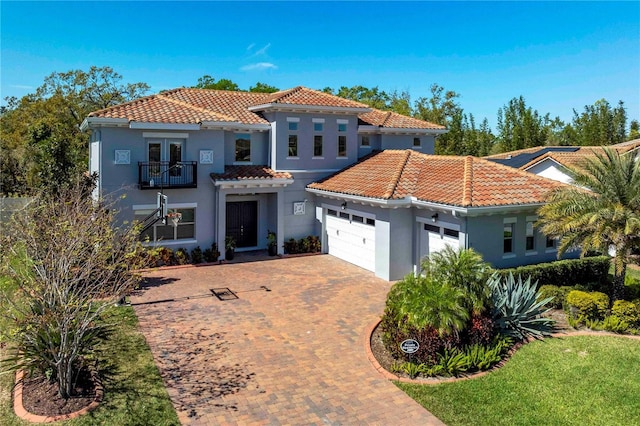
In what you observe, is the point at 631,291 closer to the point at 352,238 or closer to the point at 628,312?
the point at 628,312

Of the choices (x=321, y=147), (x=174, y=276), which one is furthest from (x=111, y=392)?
(x=321, y=147)

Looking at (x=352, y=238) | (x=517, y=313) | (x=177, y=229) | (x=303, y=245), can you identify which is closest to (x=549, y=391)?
(x=517, y=313)

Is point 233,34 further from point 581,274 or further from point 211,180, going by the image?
point 581,274

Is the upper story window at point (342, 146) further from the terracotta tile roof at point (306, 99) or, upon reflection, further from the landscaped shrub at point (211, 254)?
the landscaped shrub at point (211, 254)

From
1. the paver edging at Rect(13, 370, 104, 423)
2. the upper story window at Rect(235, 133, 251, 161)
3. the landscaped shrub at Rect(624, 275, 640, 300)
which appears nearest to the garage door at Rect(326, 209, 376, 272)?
the upper story window at Rect(235, 133, 251, 161)

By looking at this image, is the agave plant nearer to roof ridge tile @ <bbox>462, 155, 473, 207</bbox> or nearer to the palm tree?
the palm tree

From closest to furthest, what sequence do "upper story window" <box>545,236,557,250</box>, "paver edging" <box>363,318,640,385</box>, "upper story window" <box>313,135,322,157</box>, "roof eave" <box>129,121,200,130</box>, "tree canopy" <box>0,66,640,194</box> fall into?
"paver edging" <box>363,318,640,385</box> < "upper story window" <box>545,236,557,250</box> < "roof eave" <box>129,121,200,130</box> < "upper story window" <box>313,135,322,157</box> < "tree canopy" <box>0,66,640,194</box>

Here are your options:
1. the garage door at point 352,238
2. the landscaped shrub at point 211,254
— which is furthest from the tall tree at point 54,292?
the garage door at point 352,238
